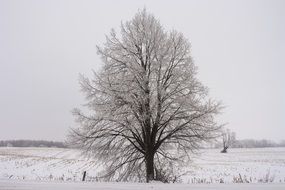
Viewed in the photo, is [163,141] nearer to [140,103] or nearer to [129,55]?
[140,103]

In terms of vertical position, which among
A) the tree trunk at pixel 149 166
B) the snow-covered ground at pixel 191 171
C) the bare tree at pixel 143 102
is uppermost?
the bare tree at pixel 143 102

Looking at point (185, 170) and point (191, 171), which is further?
point (185, 170)

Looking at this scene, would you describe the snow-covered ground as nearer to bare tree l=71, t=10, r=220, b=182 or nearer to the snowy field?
the snowy field

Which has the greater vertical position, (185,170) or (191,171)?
(191,171)

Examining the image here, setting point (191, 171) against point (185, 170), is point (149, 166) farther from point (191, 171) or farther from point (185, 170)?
point (185, 170)

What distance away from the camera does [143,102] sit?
1482 centimetres

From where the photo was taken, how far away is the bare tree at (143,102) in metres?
15.0

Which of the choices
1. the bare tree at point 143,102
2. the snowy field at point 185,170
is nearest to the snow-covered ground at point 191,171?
the snowy field at point 185,170

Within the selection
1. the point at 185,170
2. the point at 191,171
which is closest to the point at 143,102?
the point at 191,171

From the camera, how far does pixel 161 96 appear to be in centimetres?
1513

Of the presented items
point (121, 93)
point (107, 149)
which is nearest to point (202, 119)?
point (121, 93)

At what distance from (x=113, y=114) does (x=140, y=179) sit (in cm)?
426

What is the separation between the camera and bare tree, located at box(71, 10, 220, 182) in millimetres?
15023

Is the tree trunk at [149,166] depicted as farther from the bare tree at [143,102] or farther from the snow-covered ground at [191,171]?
the snow-covered ground at [191,171]
